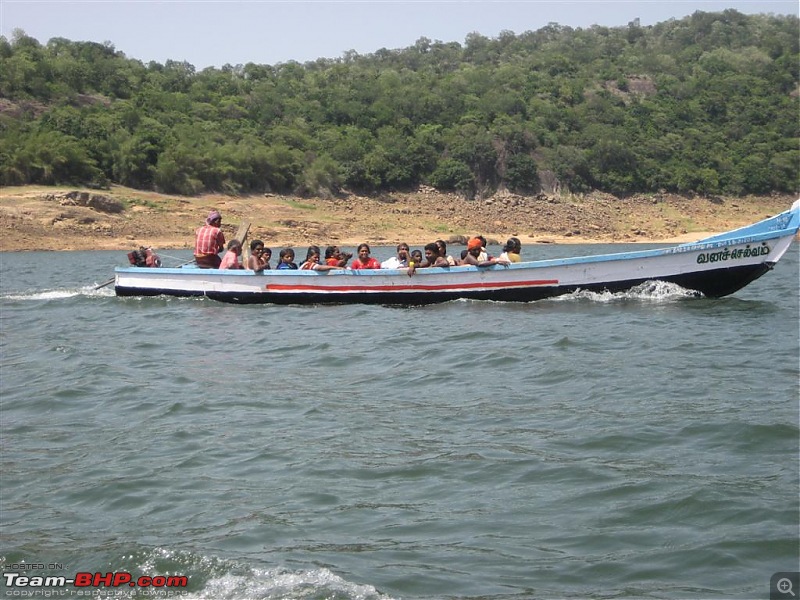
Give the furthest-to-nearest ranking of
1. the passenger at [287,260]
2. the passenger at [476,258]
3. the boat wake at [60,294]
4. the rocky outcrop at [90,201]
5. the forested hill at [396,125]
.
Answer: the forested hill at [396,125] < the rocky outcrop at [90,201] < the boat wake at [60,294] < the passenger at [287,260] < the passenger at [476,258]

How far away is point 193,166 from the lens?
45.3m

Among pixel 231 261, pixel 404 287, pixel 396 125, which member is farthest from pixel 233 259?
pixel 396 125

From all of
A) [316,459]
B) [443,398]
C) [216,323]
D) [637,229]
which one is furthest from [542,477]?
[637,229]

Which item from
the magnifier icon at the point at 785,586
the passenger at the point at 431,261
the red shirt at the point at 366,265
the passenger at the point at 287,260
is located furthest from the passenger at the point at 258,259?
the magnifier icon at the point at 785,586

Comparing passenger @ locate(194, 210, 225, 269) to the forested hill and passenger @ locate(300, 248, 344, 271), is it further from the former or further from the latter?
the forested hill

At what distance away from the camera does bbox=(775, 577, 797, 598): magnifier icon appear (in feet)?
18.0

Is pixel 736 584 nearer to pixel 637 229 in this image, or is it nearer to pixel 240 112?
pixel 637 229

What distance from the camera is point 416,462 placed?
7746mm

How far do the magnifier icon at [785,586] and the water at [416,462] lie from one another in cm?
8

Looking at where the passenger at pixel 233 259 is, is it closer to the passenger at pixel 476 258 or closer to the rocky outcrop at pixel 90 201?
the passenger at pixel 476 258

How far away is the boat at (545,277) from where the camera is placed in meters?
16.5

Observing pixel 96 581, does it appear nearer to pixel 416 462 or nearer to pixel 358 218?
pixel 416 462

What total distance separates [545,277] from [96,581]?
12003 millimetres

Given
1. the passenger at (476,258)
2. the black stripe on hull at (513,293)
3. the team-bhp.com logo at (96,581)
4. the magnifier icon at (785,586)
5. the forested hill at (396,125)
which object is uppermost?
the forested hill at (396,125)
